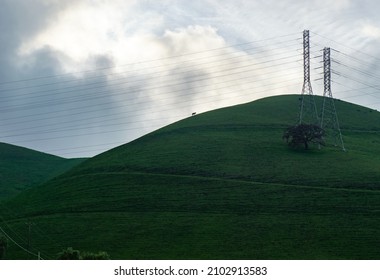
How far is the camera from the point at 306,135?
141 meters

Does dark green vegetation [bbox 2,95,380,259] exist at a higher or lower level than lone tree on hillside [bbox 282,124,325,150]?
lower

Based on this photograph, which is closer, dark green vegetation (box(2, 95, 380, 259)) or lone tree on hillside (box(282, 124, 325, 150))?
dark green vegetation (box(2, 95, 380, 259))

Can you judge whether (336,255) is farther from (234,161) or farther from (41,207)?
(41,207)

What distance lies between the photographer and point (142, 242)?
297 feet

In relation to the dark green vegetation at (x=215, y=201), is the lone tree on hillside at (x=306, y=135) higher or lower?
higher

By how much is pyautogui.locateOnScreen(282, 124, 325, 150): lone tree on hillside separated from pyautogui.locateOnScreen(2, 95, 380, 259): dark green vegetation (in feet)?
9.02

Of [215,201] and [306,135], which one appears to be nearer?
[215,201]

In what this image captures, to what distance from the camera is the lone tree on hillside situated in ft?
459

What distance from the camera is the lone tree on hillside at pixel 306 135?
140 meters

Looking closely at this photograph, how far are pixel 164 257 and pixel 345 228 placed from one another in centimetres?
2861

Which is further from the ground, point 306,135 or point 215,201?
point 306,135

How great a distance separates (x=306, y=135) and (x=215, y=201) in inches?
1714

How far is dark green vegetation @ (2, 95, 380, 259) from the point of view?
286ft

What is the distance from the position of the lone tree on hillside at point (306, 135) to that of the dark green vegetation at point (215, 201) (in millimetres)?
2748
